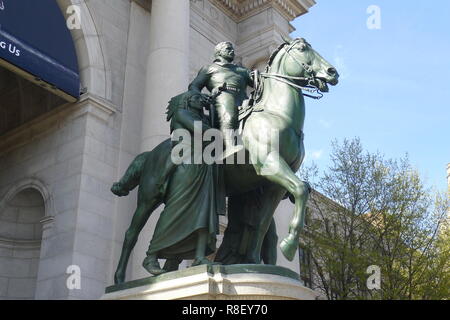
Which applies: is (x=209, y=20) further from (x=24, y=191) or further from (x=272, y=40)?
(x=24, y=191)

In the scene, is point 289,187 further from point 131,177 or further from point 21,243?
point 21,243

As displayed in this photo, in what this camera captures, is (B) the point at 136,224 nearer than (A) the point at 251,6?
Yes

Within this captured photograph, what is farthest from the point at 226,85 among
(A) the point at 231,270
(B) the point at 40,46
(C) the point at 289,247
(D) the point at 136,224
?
(B) the point at 40,46

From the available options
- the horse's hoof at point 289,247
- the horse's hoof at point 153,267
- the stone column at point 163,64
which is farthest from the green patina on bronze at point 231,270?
the stone column at point 163,64

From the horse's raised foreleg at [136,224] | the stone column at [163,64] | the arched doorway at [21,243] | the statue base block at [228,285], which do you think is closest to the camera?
the statue base block at [228,285]

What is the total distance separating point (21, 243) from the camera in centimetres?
1620

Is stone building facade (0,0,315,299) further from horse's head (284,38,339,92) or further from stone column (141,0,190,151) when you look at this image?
horse's head (284,38,339,92)

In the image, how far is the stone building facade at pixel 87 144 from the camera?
14.5 metres

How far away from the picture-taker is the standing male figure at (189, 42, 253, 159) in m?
8.05

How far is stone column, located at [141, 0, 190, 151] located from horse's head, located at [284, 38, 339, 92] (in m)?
7.88

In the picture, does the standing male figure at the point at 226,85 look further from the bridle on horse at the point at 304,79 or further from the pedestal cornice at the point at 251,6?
the pedestal cornice at the point at 251,6

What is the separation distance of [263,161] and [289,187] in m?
0.50

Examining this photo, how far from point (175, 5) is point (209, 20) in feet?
11.7

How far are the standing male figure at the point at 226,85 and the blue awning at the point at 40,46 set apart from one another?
22.6 ft
